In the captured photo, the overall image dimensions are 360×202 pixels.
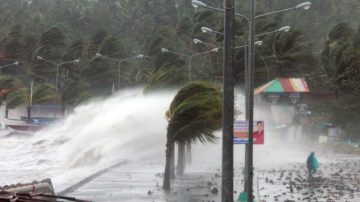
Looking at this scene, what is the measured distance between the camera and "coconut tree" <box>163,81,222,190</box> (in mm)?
24719

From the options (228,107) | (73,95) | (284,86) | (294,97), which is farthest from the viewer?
(73,95)

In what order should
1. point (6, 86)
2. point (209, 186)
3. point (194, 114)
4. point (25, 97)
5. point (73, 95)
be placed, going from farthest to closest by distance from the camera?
point (6, 86) < point (25, 97) < point (73, 95) < point (209, 186) < point (194, 114)

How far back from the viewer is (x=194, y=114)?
2491 centimetres

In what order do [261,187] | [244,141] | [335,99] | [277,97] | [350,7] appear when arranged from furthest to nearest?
1. [350,7]
2. [335,99]
3. [277,97]
4. [261,187]
5. [244,141]

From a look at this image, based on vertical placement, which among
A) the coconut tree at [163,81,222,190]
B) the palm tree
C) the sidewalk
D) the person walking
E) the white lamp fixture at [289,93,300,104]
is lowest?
the sidewalk

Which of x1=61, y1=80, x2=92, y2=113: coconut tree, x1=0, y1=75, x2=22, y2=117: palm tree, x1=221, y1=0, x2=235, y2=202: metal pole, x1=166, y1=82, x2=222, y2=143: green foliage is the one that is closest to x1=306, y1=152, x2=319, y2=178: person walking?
x1=166, y1=82, x2=222, y2=143: green foliage

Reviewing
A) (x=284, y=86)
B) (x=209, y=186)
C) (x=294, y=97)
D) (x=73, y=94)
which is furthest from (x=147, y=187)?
(x=73, y=94)

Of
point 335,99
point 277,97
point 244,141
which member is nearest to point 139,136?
point 244,141

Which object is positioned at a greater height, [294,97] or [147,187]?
[294,97]

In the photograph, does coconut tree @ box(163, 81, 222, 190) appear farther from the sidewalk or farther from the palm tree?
the palm tree

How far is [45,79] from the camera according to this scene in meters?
122

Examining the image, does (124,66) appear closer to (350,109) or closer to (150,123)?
(350,109)

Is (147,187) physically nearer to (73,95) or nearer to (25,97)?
(73,95)

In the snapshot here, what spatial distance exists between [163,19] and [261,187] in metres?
143
